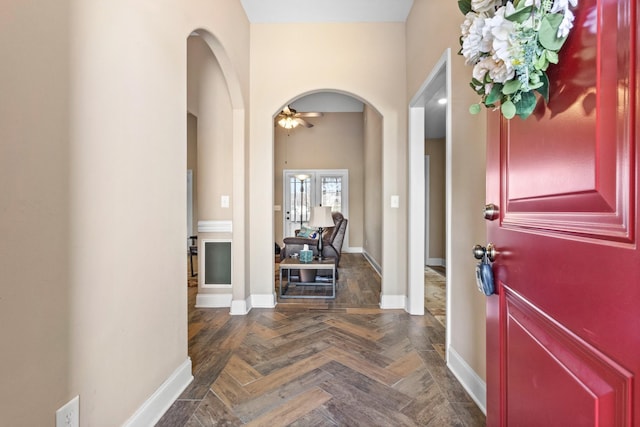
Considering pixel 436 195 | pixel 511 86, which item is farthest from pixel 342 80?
pixel 436 195

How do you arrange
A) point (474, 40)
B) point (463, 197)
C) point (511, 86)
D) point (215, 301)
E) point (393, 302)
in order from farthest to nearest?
1. point (215, 301)
2. point (393, 302)
3. point (463, 197)
4. point (474, 40)
5. point (511, 86)

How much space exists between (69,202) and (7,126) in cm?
28

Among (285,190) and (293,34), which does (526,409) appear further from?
(285,190)

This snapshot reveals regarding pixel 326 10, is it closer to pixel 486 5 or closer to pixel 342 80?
pixel 342 80

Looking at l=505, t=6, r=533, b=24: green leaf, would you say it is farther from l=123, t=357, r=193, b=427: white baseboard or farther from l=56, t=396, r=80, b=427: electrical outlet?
l=123, t=357, r=193, b=427: white baseboard

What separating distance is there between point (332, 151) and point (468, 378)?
6.28m

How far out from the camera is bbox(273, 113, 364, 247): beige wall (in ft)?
24.1

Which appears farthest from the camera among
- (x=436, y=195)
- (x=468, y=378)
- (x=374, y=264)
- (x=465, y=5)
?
(x=436, y=195)

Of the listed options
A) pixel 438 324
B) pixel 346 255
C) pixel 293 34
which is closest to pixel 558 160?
pixel 438 324

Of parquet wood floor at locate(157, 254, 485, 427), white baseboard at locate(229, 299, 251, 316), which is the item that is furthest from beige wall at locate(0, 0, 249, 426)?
white baseboard at locate(229, 299, 251, 316)

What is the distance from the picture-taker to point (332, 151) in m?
7.41

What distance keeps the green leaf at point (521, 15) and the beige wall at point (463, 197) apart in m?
0.95

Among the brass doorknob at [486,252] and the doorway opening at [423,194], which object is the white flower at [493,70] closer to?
the brass doorknob at [486,252]

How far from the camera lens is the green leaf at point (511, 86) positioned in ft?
2.34
